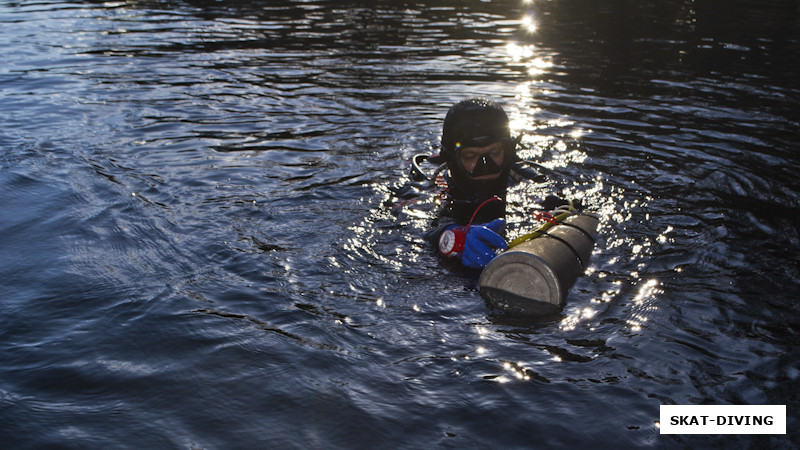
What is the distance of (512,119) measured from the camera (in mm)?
10570

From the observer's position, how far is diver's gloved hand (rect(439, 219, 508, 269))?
5.45 m

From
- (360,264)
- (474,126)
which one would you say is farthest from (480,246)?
(474,126)

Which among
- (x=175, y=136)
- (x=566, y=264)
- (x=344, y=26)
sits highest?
(x=344, y=26)

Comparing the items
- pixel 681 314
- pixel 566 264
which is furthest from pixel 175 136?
pixel 681 314

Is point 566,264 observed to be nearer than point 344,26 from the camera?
Yes

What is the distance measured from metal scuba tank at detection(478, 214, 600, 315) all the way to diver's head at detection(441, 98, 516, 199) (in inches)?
48.4

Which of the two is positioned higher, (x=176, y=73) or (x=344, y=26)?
(x=344, y=26)

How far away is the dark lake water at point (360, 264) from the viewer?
3979 millimetres

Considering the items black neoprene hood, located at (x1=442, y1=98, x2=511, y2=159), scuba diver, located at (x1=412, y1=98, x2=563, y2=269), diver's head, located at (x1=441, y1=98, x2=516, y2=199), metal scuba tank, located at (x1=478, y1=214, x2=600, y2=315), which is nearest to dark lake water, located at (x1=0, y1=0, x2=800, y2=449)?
metal scuba tank, located at (x1=478, y1=214, x2=600, y2=315)

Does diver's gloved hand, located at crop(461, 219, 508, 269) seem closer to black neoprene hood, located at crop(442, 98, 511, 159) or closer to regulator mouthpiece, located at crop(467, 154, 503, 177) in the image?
regulator mouthpiece, located at crop(467, 154, 503, 177)

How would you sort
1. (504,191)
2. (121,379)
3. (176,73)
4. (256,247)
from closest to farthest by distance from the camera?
(121,379) → (256,247) → (504,191) → (176,73)

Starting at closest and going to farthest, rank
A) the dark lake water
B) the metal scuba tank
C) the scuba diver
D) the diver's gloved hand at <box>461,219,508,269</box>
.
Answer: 1. the dark lake water
2. the metal scuba tank
3. the diver's gloved hand at <box>461,219,508,269</box>
4. the scuba diver

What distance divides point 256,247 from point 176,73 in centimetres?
881

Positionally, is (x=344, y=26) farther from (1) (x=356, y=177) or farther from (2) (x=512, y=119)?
(1) (x=356, y=177)
